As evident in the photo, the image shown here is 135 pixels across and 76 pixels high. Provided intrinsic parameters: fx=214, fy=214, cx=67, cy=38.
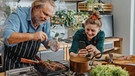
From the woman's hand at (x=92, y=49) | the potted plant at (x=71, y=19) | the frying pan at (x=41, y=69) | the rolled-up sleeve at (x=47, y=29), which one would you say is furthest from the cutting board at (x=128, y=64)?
the potted plant at (x=71, y=19)

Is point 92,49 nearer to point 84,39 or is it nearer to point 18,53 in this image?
point 84,39

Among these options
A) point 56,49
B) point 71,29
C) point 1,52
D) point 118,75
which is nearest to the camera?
point 118,75

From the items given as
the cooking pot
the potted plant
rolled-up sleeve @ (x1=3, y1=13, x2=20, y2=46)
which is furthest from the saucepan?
the potted plant

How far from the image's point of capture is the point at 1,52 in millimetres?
1519

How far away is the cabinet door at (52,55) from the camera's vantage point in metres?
1.67

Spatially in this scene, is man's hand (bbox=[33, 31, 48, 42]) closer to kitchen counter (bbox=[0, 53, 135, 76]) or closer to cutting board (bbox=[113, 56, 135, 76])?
kitchen counter (bbox=[0, 53, 135, 76])

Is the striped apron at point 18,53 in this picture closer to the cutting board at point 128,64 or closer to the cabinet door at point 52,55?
the cabinet door at point 52,55

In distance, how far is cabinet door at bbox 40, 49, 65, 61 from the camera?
1.67 metres

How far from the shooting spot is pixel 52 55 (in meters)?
1.73

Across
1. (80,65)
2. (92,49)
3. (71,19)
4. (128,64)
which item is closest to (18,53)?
(80,65)

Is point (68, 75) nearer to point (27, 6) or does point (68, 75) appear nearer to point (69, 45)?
point (69, 45)

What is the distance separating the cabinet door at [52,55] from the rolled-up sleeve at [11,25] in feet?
1.04

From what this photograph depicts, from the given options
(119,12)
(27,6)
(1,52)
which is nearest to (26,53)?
(1,52)

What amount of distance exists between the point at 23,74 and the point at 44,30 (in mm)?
369
